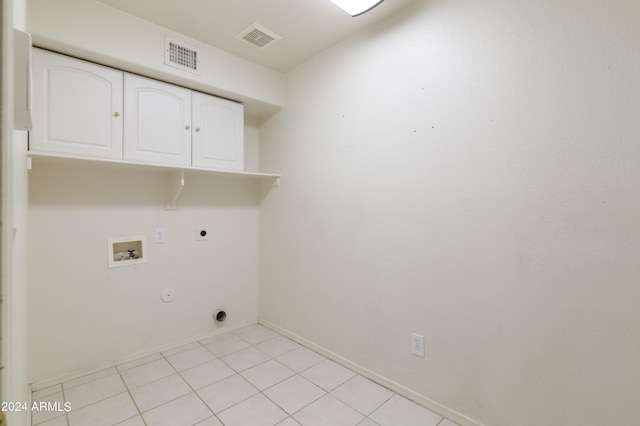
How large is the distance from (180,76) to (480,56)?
78.0 inches

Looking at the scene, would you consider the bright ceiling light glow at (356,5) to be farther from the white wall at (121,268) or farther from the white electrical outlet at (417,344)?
the white electrical outlet at (417,344)

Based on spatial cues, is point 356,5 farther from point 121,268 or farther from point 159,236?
point 121,268

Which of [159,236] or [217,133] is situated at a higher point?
[217,133]

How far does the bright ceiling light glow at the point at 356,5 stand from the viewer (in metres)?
1.68

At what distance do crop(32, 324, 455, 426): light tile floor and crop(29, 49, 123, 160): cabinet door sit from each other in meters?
1.50

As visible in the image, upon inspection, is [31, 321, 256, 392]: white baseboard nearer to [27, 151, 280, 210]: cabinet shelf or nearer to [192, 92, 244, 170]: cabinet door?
[27, 151, 280, 210]: cabinet shelf

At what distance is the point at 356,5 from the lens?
172 centimetres

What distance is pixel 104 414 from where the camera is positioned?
1633 mm

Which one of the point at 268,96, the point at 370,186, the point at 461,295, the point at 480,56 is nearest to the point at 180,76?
the point at 268,96

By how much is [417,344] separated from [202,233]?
1.97 meters

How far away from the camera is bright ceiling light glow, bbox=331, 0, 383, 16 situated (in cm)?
168

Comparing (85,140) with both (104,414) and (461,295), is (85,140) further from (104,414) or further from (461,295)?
(461,295)

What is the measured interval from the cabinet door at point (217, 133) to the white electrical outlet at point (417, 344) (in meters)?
1.94

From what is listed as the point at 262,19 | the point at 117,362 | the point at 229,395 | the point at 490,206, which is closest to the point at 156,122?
the point at 262,19
